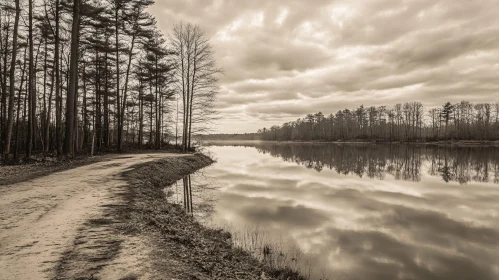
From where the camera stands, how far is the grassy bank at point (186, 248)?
4633mm

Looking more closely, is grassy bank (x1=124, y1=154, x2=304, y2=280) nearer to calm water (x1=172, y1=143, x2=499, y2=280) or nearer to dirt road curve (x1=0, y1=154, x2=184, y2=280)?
dirt road curve (x1=0, y1=154, x2=184, y2=280)

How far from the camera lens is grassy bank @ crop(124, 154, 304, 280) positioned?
15.2 ft

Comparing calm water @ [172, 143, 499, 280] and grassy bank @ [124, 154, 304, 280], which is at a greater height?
grassy bank @ [124, 154, 304, 280]

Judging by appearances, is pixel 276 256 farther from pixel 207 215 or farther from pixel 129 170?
pixel 129 170

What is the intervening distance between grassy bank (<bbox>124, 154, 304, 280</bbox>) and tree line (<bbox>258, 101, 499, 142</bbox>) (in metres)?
95.1

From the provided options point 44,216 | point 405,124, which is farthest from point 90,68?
point 405,124

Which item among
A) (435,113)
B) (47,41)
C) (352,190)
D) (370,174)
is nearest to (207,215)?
(352,190)

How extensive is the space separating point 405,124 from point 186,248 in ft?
373

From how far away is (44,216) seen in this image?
259 inches

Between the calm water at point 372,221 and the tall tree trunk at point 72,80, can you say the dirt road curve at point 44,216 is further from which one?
the tall tree trunk at point 72,80

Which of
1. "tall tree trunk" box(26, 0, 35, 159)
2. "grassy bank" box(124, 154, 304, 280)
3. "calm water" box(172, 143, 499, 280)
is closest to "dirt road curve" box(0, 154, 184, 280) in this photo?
"grassy bank" box(124, 154, 304, 280)

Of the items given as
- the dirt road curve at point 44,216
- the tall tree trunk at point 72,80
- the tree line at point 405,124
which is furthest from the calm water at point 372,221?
the tree line at point 405,124

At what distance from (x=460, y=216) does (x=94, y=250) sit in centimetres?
1248

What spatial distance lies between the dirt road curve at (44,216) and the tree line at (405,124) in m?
96.5
